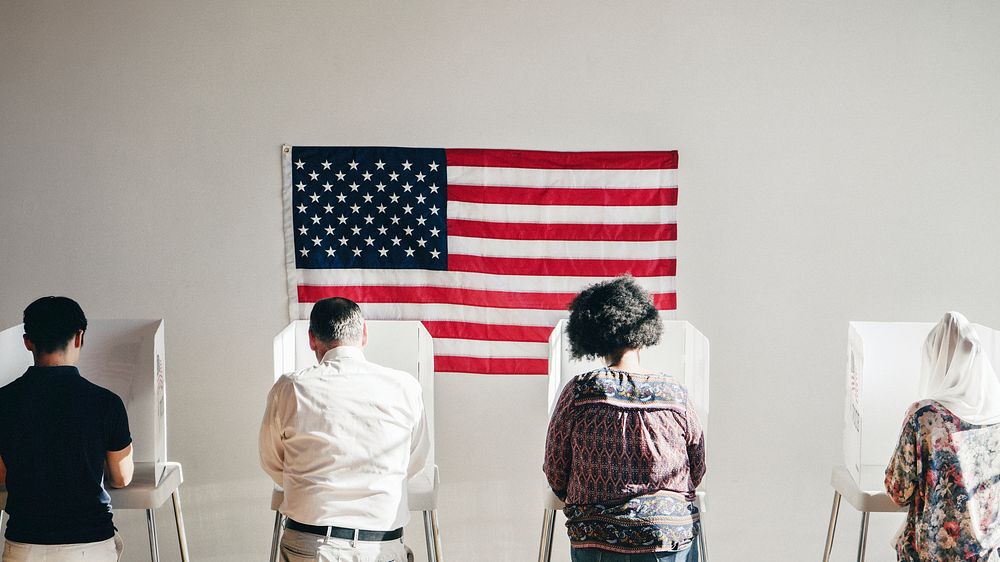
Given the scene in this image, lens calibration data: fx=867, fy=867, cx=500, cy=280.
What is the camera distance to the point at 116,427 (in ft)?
7.22

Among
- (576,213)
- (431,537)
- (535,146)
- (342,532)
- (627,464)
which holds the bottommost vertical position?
(431,537)

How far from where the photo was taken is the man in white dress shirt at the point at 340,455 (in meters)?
2.02

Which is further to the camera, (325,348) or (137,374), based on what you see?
(137,374)

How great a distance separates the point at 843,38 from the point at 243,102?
213 cm

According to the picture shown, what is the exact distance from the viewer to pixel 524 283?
3.12m

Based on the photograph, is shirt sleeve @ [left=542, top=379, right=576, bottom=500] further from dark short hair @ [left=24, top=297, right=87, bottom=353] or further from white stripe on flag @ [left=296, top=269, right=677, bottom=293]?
dark short hair @ [left=24, top=297, right=87, bottom=353]

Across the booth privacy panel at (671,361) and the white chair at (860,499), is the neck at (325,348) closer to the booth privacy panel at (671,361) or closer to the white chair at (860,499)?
the booth privacy panel at (671,361)

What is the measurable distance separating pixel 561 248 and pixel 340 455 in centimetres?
135

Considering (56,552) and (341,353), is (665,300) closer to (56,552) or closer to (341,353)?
(341,353)

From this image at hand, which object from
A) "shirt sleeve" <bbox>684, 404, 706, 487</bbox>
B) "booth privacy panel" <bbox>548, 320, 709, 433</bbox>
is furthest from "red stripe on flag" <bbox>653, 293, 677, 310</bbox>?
"shirt sleeve" <bbox>684, 404, 706, 487</bbox>

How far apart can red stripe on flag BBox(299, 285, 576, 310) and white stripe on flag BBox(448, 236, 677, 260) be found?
142 mm

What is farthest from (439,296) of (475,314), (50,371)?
(50,371)

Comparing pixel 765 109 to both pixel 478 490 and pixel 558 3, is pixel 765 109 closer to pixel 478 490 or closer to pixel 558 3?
pixel 558 3

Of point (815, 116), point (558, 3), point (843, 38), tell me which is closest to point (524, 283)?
point (558, 3)
